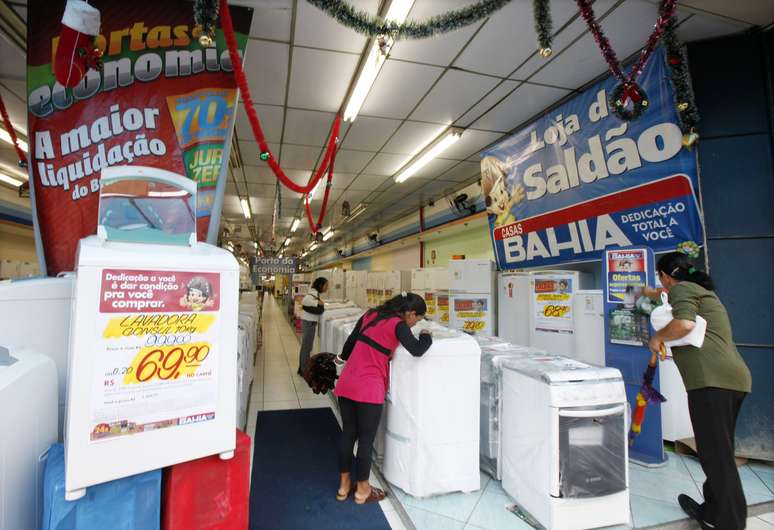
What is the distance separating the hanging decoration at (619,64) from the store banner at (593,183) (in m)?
0.33

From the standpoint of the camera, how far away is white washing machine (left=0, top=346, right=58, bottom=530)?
1192 mm

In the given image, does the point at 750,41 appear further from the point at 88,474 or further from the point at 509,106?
the point at 88,474

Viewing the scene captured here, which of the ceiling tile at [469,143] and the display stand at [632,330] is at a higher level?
the ceiling tile at [469,143]

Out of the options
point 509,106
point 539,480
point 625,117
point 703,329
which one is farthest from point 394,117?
point 539,480

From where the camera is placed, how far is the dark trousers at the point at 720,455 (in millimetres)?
2000

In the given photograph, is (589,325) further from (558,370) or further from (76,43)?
(76,43)

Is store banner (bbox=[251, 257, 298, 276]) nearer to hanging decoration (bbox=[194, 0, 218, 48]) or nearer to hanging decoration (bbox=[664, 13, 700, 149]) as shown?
hanging decoration (bbox=[194, 0, 218, 48])

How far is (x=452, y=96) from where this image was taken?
162 inches

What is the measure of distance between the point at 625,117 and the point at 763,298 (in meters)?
1.82

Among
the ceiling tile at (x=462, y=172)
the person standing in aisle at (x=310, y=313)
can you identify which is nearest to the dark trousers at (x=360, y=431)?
the person standing in aisle at (x=310, y=313)

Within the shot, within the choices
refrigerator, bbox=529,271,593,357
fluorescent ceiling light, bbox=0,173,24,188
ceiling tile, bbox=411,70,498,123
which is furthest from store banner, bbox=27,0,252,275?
fluorescent ceiling light, bbox=0,173,24,188

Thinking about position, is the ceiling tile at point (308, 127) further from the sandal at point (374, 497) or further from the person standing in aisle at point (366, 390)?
the sandal at point (374, 497)

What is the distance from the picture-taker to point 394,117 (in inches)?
182

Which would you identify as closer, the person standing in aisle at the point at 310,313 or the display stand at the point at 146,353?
the display stand at the point at 146,353
